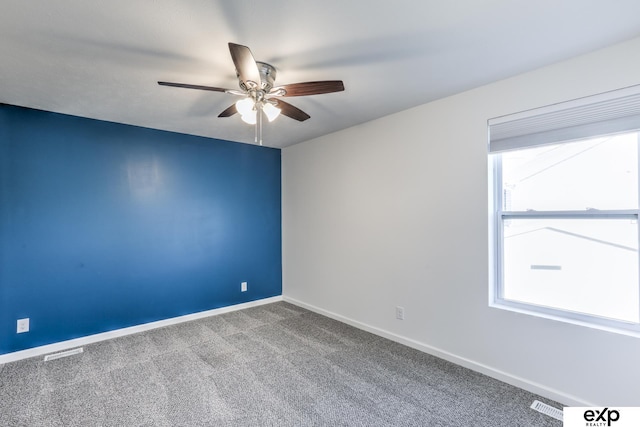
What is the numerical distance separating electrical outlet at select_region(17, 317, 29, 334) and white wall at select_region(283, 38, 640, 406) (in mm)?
2946

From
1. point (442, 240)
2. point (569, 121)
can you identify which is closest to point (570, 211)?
point (569, 121)

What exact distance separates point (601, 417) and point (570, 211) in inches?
52.0

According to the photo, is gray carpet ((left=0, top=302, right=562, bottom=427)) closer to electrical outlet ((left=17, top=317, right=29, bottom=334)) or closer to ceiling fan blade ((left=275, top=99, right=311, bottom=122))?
electrical outlet ((left=17, top=317, right=29, bottom=334))

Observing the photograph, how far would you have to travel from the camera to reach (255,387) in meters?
2.32

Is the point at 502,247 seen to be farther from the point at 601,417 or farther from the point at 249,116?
the point at 249,116

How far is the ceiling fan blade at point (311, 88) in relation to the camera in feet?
6.14

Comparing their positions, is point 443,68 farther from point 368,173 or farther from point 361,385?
point 361,385

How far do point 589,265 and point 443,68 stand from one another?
5.66ft

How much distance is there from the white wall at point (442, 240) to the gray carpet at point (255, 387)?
0.81ft

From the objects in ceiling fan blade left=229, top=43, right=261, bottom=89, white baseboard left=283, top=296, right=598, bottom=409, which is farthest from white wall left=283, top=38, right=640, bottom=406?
ceiling fan blade left=229, top=43, right=261, bottom=89

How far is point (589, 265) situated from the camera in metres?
A: 2.12

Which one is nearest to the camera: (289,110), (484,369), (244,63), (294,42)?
(244,63)

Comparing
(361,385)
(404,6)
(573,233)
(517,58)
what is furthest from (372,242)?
(404,6)

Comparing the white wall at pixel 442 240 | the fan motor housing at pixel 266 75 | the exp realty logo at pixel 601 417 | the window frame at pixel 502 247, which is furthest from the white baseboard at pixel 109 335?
the exp realty logo at pixel 601 417
